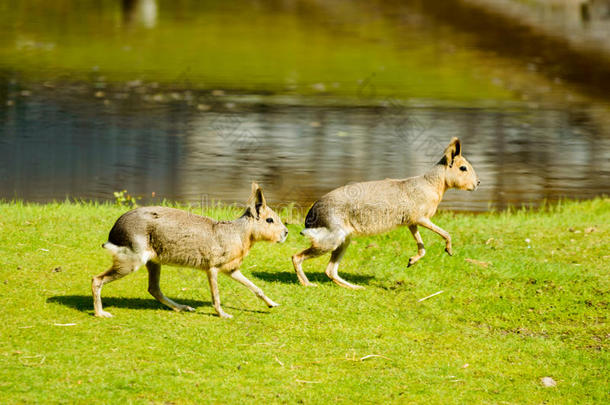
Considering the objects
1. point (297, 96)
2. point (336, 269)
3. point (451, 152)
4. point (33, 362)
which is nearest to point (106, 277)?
point (33, 362)

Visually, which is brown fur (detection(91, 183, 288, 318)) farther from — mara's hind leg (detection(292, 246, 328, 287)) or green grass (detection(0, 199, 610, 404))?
mara's hind leg (detection(292, 246, 328, 287))

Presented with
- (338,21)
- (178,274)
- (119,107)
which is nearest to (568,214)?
(178,274)

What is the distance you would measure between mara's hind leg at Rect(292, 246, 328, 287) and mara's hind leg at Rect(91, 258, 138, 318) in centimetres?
192

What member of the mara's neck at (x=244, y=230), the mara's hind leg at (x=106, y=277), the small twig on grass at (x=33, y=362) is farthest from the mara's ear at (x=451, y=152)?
the small twig on grass at (x=33, y=362)

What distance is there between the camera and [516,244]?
34.7 feet

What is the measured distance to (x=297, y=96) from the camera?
755 inches

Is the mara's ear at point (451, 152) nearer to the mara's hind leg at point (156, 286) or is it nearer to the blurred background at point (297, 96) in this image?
the mara's hind leg at point (156, 286)

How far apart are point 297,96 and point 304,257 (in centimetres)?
1078

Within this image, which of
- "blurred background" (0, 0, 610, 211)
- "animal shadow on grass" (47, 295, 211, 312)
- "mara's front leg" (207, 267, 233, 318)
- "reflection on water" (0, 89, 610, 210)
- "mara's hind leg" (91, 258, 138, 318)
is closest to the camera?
"mara's hind leg" (91, 258, 138, 318)

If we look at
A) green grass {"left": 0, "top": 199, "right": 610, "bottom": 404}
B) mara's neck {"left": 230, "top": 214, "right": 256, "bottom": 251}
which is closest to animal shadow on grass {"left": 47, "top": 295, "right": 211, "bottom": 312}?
green grass {"left": 0, "top": 199, "right": 610, "bottom": 404}

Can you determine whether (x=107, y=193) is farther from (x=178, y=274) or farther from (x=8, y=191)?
(x=178, y=274)

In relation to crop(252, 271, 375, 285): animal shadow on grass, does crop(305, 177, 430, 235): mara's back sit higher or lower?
higher

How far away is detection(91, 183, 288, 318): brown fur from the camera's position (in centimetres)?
734

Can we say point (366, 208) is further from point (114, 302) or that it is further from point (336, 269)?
point (114, 302)
